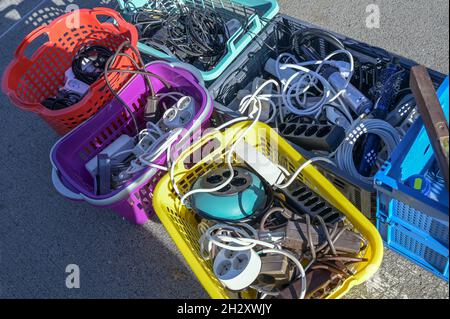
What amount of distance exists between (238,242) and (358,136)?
539mm

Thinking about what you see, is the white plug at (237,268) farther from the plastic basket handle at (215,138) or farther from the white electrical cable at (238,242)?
the plastic basket handle at (215,138)

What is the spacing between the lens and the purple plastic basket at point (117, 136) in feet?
5.17

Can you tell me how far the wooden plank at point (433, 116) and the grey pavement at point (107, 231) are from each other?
59 centimetres

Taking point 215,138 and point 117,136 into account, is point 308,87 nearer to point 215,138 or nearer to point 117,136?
point 215,138

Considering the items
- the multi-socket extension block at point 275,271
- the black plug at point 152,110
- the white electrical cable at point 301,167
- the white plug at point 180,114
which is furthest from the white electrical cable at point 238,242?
the black plug at point 152,110

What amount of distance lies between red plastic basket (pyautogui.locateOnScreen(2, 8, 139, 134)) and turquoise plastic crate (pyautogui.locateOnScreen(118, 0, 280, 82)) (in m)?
0.14

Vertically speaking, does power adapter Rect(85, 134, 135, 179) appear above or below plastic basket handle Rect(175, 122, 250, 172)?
below

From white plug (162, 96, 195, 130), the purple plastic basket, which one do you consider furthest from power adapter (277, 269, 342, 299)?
white plug (162, 96, 195, 130)

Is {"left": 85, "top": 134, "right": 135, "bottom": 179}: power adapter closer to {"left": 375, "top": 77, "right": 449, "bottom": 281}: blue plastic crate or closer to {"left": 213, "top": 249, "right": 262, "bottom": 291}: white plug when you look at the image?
{"left": 213, "top": 249, "right": 262, "bottom": 291}: white plug

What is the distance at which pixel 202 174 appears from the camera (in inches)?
65.2

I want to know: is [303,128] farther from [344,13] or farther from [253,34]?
[344,13]

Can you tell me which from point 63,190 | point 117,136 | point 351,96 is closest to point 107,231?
point 63,190

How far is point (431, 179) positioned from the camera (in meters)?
1.42

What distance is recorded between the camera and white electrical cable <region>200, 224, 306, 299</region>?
4.45 ft
